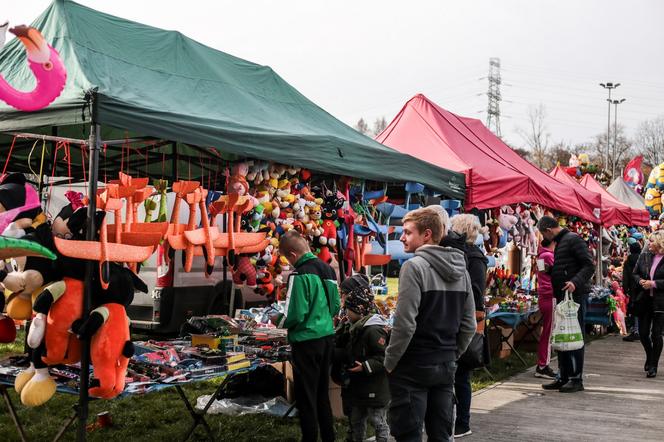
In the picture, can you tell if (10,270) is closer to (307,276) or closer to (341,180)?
(307,276)

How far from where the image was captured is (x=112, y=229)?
448 centimetres

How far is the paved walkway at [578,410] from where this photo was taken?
18.7ft

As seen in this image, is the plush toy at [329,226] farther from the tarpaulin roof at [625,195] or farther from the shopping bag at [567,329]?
the tarpaulin roof at [625,195]

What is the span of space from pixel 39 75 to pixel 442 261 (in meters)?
2.31

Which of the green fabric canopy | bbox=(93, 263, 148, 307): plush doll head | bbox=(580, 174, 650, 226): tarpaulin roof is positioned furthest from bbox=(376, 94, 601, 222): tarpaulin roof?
bbox=(93, 263, 148, 307): plush doll head

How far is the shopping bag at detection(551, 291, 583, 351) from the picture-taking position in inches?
279

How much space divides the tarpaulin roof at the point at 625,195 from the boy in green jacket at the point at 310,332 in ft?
53.0

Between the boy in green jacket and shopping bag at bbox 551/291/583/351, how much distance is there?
3.28m

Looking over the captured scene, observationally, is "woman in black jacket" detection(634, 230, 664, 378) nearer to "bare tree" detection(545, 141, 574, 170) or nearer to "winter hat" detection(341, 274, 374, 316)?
"winter hat" detection(341, 274, 374, 316)

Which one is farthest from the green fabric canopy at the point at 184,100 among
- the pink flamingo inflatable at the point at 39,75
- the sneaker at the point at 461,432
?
the sneaker at the point at 461,432

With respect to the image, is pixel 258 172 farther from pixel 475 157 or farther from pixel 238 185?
pixel 475 157

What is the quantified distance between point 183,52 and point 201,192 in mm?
1765

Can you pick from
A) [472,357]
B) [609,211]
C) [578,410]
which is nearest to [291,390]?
[472,357]

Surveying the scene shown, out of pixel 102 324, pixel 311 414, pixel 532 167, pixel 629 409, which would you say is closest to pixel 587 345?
pixel 532 167
